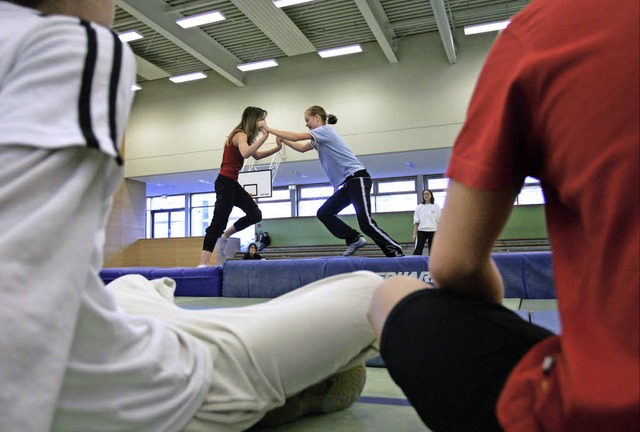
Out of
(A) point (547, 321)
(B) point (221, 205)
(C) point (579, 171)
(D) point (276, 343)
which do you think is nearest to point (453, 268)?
(C) point (579, 171)

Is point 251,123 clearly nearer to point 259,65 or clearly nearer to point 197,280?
point 197,280

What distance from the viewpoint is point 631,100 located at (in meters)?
0.51

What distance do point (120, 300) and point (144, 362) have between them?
51 centimetres

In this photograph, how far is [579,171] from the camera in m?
0.54

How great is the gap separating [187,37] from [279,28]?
6.20 feet

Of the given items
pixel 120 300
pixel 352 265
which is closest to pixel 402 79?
pixel 352 265

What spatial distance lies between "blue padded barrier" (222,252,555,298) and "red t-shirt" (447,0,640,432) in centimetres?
323

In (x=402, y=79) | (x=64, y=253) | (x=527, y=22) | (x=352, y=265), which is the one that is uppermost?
(x=402, y=79)

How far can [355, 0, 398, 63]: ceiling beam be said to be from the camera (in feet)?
30.5

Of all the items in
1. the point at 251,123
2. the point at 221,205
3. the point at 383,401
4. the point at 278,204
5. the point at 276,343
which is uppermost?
the point at 251,123

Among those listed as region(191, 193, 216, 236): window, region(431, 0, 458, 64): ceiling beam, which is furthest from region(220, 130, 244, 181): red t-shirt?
region(191, 193, 216, 236): window

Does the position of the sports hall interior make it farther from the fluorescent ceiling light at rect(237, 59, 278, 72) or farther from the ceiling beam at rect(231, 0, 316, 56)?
the fluorescent ceiling light at rect(237, 59, 278, 72)

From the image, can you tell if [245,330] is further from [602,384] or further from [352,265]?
[352,265]

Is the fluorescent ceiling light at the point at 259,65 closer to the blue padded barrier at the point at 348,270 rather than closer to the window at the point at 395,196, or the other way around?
the window at the point at 395,196
